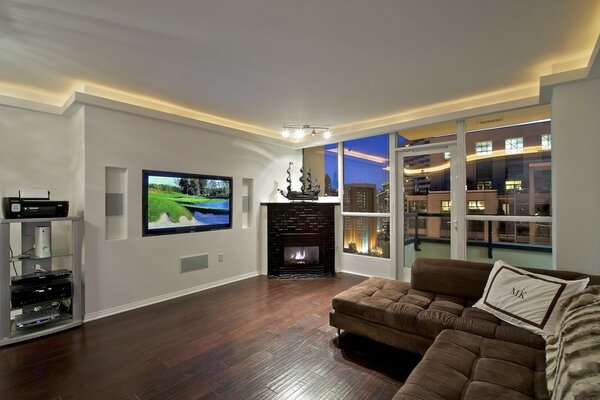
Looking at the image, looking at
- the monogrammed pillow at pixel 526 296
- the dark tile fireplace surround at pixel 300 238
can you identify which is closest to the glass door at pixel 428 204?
the dark tile fireplace surround at pixel 300 238

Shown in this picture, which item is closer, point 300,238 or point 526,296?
point 526,296

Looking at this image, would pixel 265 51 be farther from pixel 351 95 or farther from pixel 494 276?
pixel 494 276

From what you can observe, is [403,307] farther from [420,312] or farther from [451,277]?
[451,277]

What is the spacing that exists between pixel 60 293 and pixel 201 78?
8.71 feet

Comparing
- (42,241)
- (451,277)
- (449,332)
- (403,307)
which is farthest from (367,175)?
(42,241)

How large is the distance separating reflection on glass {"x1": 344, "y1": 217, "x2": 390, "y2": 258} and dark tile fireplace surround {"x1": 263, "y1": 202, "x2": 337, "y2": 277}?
0.38m

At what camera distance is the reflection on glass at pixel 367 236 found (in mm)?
4805

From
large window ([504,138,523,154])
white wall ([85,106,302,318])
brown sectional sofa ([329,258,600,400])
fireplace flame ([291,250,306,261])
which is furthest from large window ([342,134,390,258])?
brown sectional sofa ([329,258,600,400])

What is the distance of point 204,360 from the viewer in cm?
232

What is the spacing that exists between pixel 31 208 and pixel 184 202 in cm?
158

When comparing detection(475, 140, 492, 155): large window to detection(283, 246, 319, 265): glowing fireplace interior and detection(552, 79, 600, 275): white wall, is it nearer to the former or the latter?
detection(552, 79, 600, 275): white wall

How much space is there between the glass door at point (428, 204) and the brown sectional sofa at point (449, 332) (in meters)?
1.55

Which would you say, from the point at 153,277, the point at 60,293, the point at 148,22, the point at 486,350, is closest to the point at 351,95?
the point at 148,22

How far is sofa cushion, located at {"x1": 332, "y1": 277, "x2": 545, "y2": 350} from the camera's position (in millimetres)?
1934
